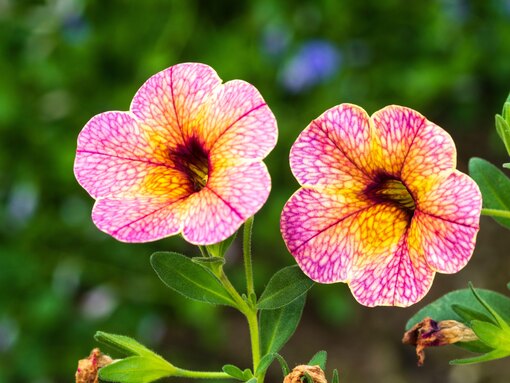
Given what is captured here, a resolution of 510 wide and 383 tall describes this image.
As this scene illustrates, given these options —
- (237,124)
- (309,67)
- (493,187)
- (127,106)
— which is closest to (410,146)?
(237,124)

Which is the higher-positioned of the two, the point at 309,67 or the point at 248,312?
the point at 248,312

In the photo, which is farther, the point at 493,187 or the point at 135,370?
the point at 493,187

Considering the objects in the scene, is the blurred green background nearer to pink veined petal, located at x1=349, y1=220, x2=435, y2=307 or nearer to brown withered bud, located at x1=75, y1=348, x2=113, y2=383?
brown withered bud, located at x1=75, y1=348, x2=113, y2=383

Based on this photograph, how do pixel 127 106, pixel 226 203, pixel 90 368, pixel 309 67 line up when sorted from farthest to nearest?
pixel 309 67
pixel 127 106
pixel 90 368
pixel 226 203

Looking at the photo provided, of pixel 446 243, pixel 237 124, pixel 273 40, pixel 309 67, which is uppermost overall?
pixel 237 124

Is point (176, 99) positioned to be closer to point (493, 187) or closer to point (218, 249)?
point (218, 249)

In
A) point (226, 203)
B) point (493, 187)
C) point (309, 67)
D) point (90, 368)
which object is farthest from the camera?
point (309, 67)

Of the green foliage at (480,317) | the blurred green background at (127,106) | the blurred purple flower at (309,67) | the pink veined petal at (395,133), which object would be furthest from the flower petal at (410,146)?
the blurred purple flower at (309,67)
